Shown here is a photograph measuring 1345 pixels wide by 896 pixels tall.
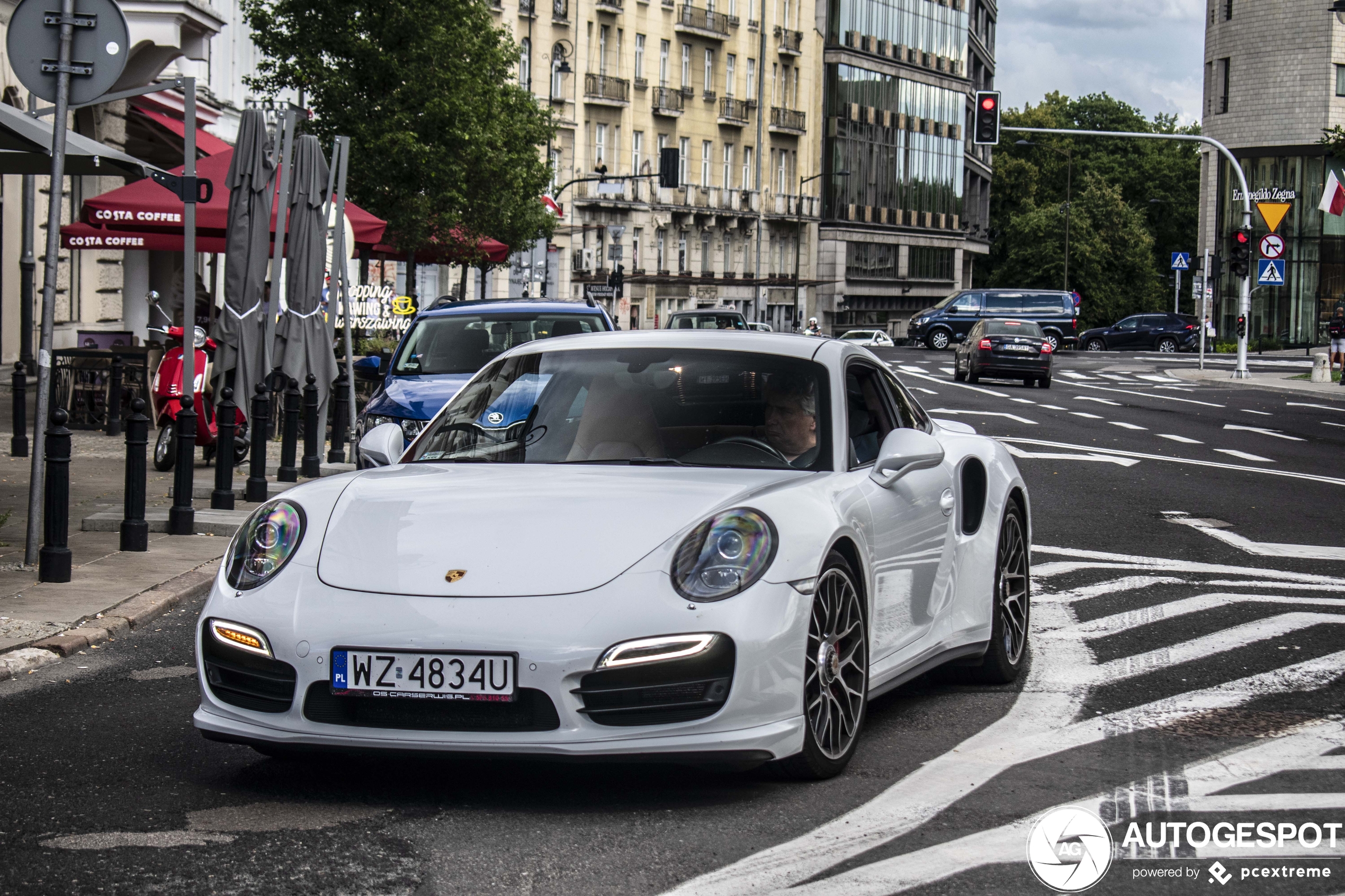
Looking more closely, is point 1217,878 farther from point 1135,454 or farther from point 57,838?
point 1135,454

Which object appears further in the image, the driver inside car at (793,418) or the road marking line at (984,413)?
the road marking line at (984,413)

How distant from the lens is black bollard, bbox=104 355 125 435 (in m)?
18.9

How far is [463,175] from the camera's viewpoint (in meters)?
35.8

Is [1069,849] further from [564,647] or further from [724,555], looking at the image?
[564,647]

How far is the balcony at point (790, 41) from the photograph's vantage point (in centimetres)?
9050

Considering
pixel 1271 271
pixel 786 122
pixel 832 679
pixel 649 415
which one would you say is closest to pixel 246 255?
pixel 649 415

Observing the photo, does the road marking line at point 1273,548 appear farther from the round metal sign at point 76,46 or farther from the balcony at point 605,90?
the balcony at point 605,90

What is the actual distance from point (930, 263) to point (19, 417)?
3611 inches

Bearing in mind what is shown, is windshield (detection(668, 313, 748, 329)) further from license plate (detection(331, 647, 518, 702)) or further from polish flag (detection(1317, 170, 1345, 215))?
license plate (detection(331, 647, 518, 702))

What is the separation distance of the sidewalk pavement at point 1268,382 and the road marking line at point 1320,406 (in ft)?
6.12

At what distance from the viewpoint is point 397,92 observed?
113 feet

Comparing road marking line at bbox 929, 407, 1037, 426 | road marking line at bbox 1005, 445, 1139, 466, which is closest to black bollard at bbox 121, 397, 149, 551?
road marking line at bbox 1005, 445, 1139, 466

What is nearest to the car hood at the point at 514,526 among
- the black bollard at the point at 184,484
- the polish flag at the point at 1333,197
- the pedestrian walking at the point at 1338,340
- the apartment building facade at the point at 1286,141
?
the black bollard at the point at 184,484

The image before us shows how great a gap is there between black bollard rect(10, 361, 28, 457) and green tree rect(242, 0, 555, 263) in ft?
54.5
